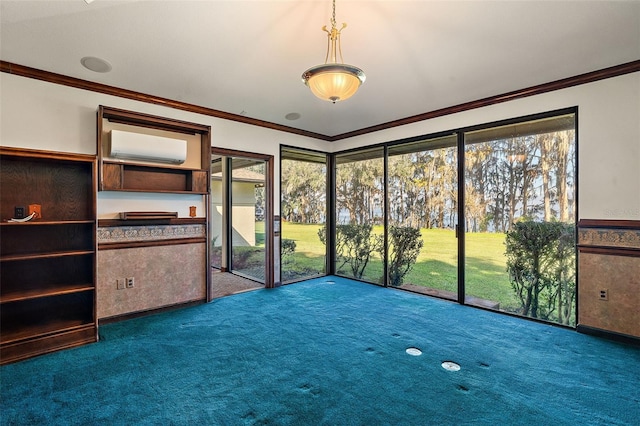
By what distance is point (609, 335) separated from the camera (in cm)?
312

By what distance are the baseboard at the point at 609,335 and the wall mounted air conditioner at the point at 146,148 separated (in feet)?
16.2

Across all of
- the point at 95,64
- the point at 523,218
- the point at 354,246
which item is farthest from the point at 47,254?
the point at 523,218

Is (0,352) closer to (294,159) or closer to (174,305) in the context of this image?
(174,305)

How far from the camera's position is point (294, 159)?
5.60m

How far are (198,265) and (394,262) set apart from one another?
305 centimetres

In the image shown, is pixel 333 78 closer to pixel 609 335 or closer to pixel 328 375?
pixel 328 375

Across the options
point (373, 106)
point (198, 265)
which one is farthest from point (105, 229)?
point (373, 106)

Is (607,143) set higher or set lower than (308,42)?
lower

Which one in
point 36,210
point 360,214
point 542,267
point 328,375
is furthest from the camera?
point 360,214

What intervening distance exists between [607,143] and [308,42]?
3.17m

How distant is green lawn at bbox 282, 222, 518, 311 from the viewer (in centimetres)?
400

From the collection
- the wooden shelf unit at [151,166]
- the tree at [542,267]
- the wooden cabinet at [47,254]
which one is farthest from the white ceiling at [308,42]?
the tree at [542,267]

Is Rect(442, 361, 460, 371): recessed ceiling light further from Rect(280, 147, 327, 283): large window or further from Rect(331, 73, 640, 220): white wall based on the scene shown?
Rect(280, 147, 327, 283): large window

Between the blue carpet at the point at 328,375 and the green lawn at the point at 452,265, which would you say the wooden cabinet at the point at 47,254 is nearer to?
the blue carpet at the point at 328,375
